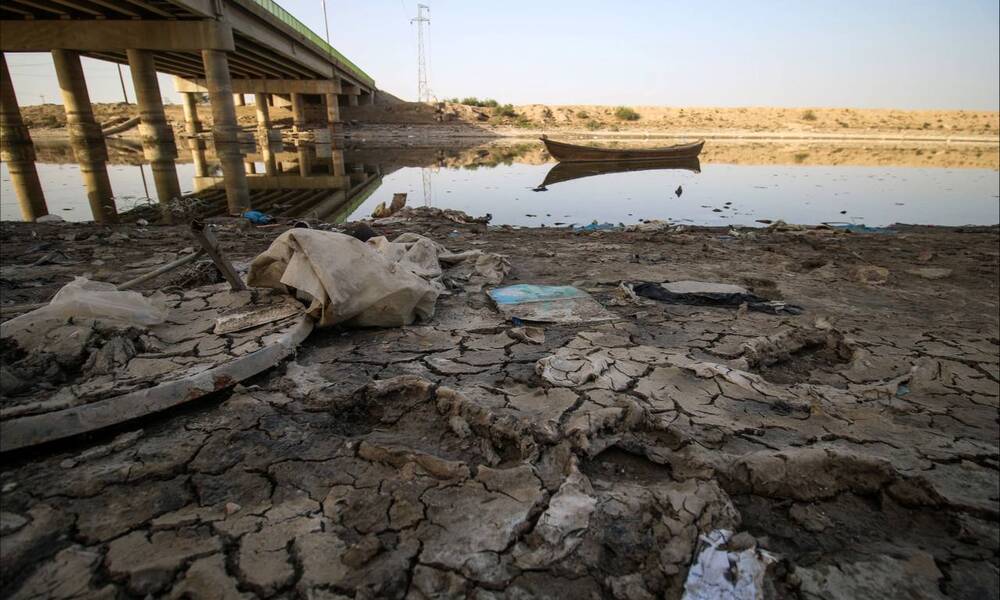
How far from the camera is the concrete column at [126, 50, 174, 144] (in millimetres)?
16625

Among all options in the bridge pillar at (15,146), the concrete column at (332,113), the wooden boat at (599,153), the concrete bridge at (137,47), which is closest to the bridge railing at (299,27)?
the concrete bridge at (137,47)

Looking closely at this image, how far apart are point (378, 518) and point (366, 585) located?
0.93ft

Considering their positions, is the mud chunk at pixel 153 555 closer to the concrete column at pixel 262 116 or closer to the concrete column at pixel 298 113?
the concrete column at pixel 262 116

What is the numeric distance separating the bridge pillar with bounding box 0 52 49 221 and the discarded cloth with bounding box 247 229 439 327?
10491 mm

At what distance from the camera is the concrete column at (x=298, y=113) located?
35.9m

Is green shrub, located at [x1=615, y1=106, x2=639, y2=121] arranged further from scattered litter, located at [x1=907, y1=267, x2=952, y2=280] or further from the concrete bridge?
scattered litter, located at [x1=907, y1=267, x2=952, y2=280]

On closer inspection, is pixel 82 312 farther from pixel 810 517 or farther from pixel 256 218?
pixel 256 218

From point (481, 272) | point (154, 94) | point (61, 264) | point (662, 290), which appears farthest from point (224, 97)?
point (662, 290)

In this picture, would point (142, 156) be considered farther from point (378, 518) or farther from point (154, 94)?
point (378, 518)

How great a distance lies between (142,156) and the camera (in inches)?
752

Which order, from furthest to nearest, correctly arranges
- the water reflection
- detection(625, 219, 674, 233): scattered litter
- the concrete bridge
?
the concrete bridge
the water reflection
detection(625, 219, 674, 233): scattered litter

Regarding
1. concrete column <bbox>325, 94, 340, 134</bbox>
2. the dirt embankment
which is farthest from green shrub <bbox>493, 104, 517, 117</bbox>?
concrete column <bbox>325, 94, 340, 134</bbox>

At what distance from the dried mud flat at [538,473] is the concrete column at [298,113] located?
3872 cm

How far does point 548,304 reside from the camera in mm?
3818
